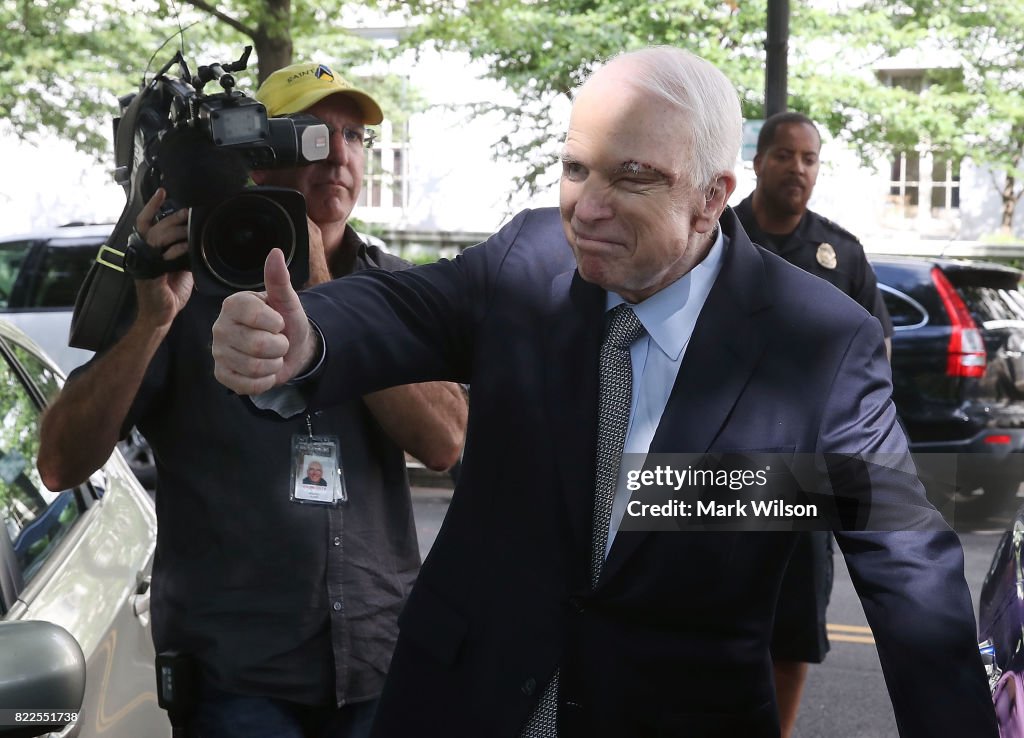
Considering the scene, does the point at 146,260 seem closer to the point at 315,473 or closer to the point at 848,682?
the point at 315,473

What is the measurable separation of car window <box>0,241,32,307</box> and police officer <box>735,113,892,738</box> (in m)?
6.09

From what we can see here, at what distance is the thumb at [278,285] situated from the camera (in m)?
1.86

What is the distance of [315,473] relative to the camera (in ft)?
8.30

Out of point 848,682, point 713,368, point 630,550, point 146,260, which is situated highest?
point 146,260

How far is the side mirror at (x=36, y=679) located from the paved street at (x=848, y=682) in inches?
127

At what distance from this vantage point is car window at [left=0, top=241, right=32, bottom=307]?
951 cm

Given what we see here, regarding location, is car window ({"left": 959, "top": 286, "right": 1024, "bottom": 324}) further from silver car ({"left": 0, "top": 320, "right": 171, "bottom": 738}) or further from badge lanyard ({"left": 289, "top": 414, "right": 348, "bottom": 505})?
badge lanyard ({"left": 289, "top": 414, "right": 348, "bottom": 505})

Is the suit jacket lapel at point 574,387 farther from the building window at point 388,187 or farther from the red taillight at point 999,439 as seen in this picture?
the building window at point 388,187

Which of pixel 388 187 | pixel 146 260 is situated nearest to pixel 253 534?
pixel 146 260

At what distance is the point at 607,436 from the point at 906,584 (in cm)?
47

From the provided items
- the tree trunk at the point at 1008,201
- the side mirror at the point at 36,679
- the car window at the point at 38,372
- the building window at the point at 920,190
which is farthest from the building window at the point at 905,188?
the side mirror at the point at 36,679

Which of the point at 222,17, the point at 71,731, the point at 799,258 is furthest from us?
the point at 222,17

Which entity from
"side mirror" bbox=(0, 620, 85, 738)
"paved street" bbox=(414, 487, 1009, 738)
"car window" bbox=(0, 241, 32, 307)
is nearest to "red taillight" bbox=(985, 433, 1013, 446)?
"paved street" bbox=(414, 487, 1009, 738)

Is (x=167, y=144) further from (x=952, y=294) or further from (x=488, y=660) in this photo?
(x=952, y=294)
